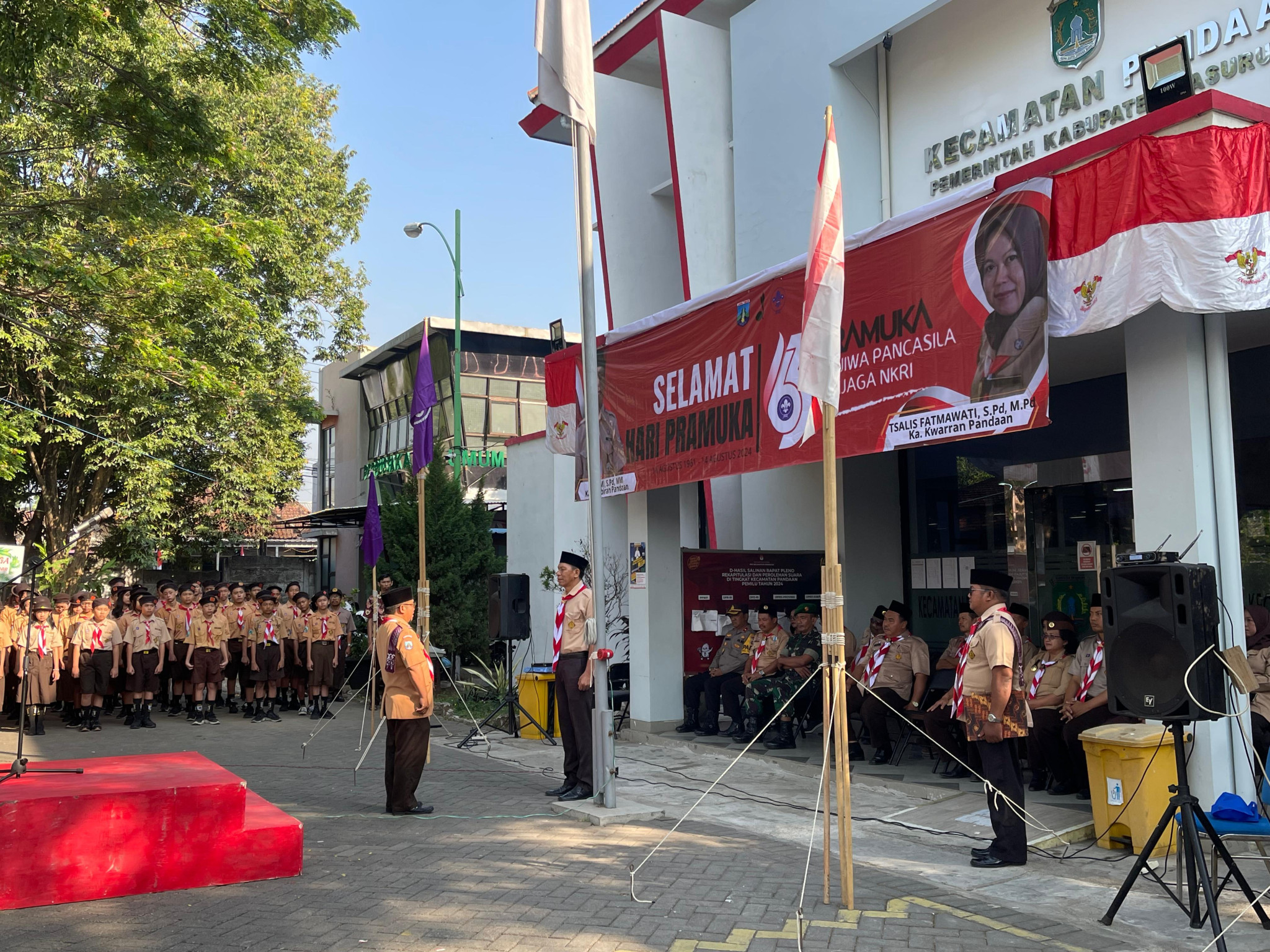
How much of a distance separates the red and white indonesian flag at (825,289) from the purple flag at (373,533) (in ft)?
29.1

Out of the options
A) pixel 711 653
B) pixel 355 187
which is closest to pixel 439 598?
pixel 711 653

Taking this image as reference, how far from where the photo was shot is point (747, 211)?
14.6 meters

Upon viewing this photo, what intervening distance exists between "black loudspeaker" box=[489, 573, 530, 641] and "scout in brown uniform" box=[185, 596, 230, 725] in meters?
4.84

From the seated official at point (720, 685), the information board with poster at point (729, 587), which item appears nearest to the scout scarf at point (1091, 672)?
the seated official at point (720, 685)

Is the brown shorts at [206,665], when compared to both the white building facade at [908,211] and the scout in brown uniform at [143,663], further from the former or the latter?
the white building facade at [908,211]

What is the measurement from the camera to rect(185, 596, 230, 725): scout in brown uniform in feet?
49.2

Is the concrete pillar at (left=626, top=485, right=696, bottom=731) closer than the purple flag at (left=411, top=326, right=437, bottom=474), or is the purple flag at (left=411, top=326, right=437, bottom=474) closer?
the purple flag at (left=411, top=326, right=437, bottom=474)

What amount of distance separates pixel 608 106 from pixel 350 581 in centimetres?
1951

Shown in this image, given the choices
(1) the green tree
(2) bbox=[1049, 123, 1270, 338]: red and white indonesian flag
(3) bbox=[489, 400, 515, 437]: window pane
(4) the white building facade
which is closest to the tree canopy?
(1) the green tree

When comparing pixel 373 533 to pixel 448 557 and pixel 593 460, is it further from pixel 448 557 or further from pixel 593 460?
pixel 593 460

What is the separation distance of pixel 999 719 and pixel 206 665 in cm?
1187

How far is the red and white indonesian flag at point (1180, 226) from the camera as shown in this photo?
6492 mm

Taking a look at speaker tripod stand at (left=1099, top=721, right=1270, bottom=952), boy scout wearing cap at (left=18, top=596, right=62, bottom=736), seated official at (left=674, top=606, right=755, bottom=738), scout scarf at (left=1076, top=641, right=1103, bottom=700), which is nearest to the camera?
speaker tripod stand at (left=1099, top=721, right=1270, bottom=952)

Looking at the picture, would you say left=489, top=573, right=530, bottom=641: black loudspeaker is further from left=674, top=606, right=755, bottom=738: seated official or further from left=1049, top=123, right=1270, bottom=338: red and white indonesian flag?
left=1049, top=123, right=1270, bottom=338: red and white indonesian flag
